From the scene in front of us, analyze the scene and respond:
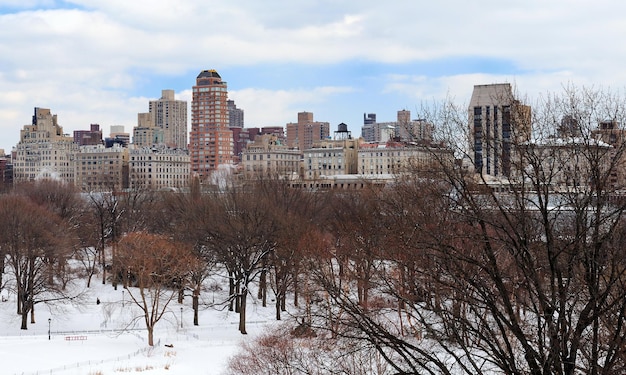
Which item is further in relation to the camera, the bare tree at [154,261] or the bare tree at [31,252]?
the bare tree at [154,261]

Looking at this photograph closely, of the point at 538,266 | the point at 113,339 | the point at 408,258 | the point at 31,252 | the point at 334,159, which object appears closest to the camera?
the point at 538,266

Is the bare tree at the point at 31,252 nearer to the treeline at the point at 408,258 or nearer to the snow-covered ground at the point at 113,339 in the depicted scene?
the treeline at the point at 408,258

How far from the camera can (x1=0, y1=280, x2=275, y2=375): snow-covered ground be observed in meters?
31.1

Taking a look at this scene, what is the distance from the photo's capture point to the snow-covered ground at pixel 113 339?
3111 cm

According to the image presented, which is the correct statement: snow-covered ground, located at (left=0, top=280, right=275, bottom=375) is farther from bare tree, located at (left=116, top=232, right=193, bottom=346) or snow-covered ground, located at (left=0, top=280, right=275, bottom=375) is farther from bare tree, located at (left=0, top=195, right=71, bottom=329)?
bare tree, located at (left=116, top=232, right=193, bottom=346)

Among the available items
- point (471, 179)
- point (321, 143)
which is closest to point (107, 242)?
point (471, 179)

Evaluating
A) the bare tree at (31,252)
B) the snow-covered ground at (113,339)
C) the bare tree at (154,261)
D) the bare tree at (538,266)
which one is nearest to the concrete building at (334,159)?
the snow-covered ground at (113,339)

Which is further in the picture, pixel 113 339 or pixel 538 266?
pixel 113 339

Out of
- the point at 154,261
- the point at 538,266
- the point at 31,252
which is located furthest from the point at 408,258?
the point at 31,252

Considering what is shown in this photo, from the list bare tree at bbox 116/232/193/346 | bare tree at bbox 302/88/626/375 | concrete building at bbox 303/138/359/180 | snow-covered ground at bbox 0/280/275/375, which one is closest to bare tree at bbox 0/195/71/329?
snow-covered ground at bbox 0/280/275/375

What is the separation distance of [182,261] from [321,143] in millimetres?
139909

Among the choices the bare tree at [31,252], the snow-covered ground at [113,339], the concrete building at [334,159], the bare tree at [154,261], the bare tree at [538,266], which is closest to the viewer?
the bare tree at [538,266]

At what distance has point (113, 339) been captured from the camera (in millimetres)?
39062

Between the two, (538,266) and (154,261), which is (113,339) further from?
(538,266)
